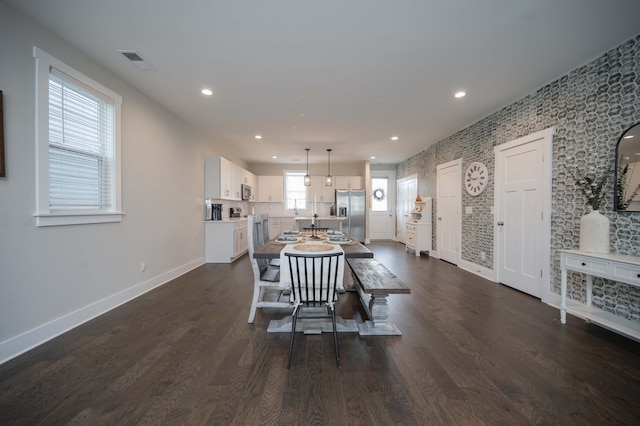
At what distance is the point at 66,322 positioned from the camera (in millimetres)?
2408

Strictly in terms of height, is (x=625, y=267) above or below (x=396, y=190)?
below

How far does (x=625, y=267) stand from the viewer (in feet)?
6.88

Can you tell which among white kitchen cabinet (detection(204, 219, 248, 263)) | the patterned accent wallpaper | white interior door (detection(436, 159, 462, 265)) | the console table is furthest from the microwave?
the console table

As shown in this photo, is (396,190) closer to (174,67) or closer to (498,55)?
(498,55)

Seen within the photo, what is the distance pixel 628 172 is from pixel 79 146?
17.4 feet

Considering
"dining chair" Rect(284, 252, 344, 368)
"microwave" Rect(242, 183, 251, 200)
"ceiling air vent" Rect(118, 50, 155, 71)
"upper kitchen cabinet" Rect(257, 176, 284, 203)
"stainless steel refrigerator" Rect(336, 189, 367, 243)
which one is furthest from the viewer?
"upper kitchen cabinet" Rect(257, 176, 284, 203)

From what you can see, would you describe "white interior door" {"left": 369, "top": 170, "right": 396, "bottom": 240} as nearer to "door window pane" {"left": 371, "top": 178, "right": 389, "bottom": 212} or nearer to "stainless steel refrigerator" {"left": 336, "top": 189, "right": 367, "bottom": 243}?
"door window pane" {"left": 371, "top": 178, "right": 389, "bottom": 212}

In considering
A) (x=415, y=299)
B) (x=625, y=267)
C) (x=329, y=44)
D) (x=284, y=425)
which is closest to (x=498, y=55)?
(x=329, y=44)

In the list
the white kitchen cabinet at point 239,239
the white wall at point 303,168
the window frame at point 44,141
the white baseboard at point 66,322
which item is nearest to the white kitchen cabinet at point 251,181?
the white wall at point 303,168

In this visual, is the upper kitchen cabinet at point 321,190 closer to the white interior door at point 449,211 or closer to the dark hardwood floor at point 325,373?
the white interior door at point 449,211

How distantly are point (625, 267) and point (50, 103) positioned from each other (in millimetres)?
5103

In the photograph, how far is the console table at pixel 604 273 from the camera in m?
2.07

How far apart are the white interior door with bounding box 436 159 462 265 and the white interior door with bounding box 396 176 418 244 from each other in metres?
1.41

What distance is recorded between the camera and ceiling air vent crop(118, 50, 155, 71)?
2.59 meters
